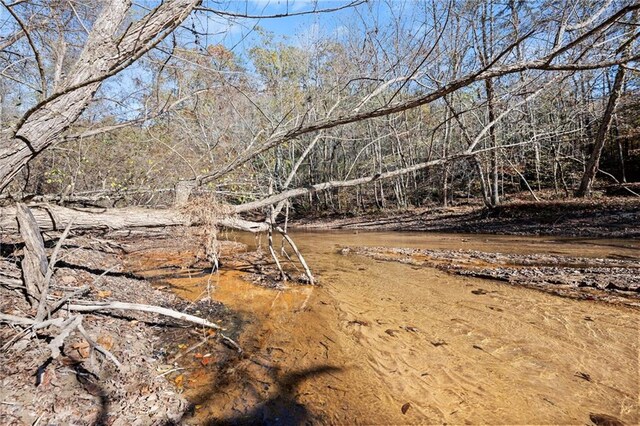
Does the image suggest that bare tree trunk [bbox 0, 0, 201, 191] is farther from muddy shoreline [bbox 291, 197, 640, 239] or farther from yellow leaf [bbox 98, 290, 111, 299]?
muddy shoreline [bbox 291, 197, 640, 239]

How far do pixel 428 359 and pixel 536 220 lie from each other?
35.7 feet

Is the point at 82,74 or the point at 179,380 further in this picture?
the point at 179,380

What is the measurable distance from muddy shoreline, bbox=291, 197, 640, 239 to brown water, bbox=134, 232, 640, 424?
6.91 metres

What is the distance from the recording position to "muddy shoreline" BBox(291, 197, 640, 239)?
957 centimetres

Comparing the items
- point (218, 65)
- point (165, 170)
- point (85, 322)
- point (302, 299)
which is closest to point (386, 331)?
point (302, 299)

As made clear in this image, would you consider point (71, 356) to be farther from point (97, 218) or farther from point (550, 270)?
point (550, 270)

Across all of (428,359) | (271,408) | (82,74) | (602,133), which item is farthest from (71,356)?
(602,133)

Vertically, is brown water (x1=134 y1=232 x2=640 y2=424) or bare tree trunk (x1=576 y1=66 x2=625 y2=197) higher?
bare tree trunk (x1=576 y1=66 x2=625 y2=197)

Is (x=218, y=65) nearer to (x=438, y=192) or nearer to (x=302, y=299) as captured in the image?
(x=302, y=299)

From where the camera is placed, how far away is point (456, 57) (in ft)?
15.4

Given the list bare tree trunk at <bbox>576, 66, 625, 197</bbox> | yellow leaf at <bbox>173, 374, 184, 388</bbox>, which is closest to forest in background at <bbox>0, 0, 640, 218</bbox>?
bare tree trunk at <bbox>576, 66, 625, 197</bbox>

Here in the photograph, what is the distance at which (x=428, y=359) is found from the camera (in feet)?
10.4

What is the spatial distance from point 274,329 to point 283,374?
3.29 feet

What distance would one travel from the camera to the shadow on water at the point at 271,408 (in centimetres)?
234
